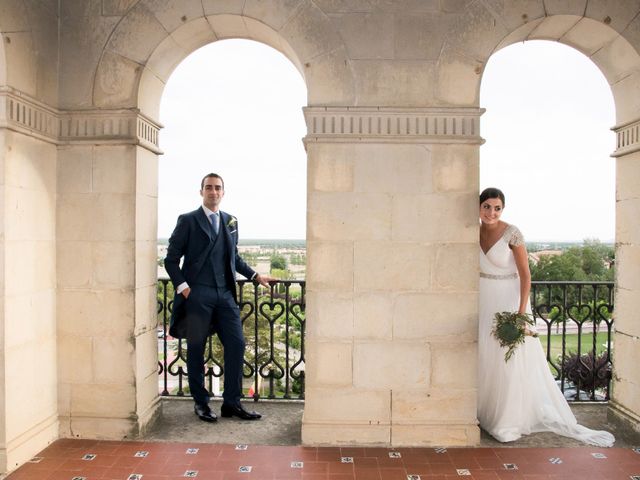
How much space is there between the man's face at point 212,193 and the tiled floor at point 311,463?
188 cm

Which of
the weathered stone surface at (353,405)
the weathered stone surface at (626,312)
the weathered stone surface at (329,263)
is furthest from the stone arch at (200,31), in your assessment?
the weathered stone surface at (626,312)

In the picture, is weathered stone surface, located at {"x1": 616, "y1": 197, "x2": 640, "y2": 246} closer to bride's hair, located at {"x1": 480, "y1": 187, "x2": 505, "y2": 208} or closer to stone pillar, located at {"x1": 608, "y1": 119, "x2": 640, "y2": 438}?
stone pillar, located at {"x1": 608, "y1": 119, "x2": 640, "y2": 438}

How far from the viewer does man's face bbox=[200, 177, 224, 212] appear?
395 centimetres

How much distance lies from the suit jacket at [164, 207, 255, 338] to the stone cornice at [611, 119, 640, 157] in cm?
332

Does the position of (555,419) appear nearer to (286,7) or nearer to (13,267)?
(286,7)

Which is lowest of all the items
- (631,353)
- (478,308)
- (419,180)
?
(631,353)

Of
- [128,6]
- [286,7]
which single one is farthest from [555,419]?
[128,6]

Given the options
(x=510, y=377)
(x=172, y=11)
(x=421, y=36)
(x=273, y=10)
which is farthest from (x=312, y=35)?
(x=510, y=377)

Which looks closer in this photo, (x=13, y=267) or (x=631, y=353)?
(x=13, y=267)

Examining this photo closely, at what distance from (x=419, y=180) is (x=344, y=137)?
2.14ft

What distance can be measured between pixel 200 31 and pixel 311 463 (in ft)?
11.2

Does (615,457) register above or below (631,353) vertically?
below

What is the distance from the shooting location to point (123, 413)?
3.77 metres

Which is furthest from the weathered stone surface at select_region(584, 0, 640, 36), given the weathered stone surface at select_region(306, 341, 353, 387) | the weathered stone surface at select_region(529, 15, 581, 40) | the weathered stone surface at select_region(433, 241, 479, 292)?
the weathered stone surface at select_region(306, 341, 353, 387)
